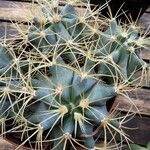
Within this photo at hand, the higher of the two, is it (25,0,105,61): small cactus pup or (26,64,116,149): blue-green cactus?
(25,0,105,61): small cactus pup

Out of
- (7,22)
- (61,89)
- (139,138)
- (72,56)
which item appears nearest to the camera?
(61,89)

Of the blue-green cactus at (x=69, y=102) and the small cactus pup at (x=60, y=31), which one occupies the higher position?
the small cactus pup at (x=60, y=31)

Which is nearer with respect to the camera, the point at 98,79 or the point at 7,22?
the point at 98,79

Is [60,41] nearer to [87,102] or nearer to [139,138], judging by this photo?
[87,102]

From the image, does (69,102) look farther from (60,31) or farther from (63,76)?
(60,31)

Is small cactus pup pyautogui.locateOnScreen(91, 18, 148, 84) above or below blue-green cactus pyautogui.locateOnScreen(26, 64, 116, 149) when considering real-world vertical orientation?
above

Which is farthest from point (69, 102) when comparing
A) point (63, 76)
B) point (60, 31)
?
point (60, 31)

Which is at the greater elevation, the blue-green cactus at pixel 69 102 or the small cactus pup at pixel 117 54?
the small cactus pup at pixel 117 54

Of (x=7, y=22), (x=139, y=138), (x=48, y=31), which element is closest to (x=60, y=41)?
(x=48, y=31)
